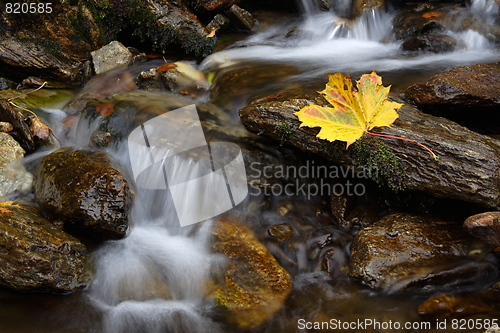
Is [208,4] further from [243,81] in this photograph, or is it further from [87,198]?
[87,198]

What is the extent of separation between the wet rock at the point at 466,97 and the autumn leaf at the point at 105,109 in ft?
13.8

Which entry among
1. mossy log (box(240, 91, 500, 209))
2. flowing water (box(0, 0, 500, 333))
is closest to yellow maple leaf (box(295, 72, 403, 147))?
mossy log (box(240, 91, 500, 209))

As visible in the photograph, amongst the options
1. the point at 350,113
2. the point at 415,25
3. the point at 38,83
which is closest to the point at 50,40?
the point at 38,83

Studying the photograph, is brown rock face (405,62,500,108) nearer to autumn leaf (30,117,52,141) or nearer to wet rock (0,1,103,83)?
autumn leaf (30,117,52,141)

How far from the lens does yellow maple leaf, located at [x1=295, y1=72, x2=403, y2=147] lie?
355cm

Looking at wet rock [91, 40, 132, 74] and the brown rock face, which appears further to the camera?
wet rock [91, 40, 132, 74]

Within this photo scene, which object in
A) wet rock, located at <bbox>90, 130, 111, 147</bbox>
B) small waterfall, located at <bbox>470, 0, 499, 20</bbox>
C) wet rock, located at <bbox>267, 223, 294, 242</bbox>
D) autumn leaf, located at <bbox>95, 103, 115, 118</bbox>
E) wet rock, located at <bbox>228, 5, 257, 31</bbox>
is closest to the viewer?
wet rock, located at <bbox>267, 223, 294, 242</bbox>

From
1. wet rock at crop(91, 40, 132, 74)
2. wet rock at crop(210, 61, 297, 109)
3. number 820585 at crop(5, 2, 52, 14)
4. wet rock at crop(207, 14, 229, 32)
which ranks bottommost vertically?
wet rock at crop(210, 61, 297, 109)

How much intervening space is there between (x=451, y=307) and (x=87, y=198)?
3.56m

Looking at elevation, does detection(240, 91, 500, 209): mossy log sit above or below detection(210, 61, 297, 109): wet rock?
below

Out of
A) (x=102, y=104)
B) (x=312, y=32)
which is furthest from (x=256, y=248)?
(x=312, y=32)

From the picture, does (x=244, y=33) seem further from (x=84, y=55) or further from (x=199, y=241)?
(x=199, y=241)

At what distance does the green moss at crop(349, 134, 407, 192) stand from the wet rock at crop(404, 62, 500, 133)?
1368mm

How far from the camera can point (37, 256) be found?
3.23m
